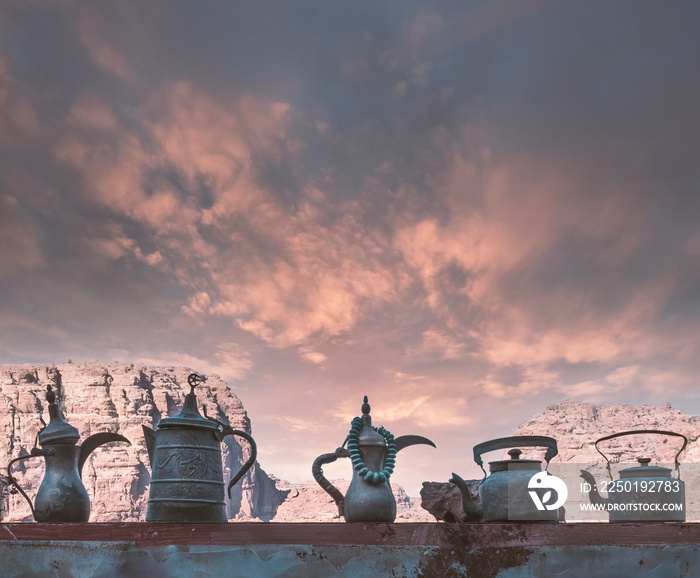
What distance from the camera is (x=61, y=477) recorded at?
2.37 m

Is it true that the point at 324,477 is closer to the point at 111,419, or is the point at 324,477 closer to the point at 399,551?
the point at 399,551

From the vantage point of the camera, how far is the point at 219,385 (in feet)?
182

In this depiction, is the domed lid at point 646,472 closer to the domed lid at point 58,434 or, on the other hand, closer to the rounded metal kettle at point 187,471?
the rounded metal kettle at point 187,471

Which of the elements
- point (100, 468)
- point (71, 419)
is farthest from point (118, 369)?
point (100, 468)

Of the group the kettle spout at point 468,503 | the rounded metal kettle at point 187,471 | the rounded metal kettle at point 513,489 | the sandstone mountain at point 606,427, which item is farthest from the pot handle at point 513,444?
the sandstone mountain at point 606,427

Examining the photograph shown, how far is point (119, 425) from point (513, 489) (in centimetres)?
4563

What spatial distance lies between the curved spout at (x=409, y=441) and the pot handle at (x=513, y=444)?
20 centimetres

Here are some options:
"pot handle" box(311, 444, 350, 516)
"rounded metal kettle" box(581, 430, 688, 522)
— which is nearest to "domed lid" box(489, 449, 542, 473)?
"rounded metal kettle" box(581, 430, 688, 522)

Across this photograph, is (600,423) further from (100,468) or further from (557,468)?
(557,468)

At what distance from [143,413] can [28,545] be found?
44886mm

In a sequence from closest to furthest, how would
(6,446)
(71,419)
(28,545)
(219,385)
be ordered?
(28,545) < (6,446) < (71,419) < (219,385)

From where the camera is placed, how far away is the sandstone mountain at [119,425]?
38.9 metres

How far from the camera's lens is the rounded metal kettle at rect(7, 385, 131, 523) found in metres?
2.30
